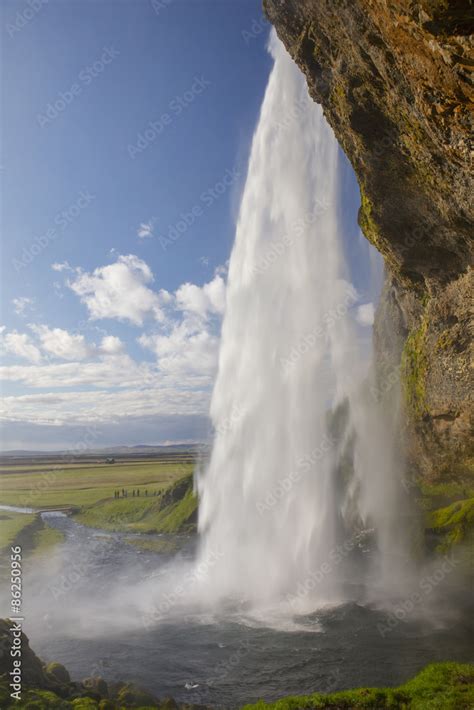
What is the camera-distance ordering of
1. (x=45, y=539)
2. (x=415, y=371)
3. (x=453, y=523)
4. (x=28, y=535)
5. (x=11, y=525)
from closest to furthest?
(x=415, y=371), (x=453, y=523), (x=45, y=539), (x=28, y=535), (x=11, y=525)

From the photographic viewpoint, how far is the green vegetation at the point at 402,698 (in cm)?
1406

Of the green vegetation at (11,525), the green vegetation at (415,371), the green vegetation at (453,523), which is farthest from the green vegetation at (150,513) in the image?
the green vegetation at (415,371)

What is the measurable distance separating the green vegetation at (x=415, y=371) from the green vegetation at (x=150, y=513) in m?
31.4

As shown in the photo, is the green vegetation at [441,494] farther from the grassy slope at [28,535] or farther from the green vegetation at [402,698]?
the grassy slope at [28,535]

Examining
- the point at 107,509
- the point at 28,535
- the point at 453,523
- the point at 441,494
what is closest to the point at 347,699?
the point at 453,523

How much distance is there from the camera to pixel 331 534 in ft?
111

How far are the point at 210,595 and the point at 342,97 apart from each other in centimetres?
3086

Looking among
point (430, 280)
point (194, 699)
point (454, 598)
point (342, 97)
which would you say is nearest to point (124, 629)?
point (194, 699)

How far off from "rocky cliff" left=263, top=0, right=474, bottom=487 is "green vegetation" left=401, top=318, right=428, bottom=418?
0.09m

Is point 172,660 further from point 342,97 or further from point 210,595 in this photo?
point 342,97

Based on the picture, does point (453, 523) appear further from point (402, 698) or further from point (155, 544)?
point (155, 544)

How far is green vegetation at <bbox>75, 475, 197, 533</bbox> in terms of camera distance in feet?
166

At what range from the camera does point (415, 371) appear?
90.5 ft

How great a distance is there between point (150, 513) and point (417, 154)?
5445 centimetres
